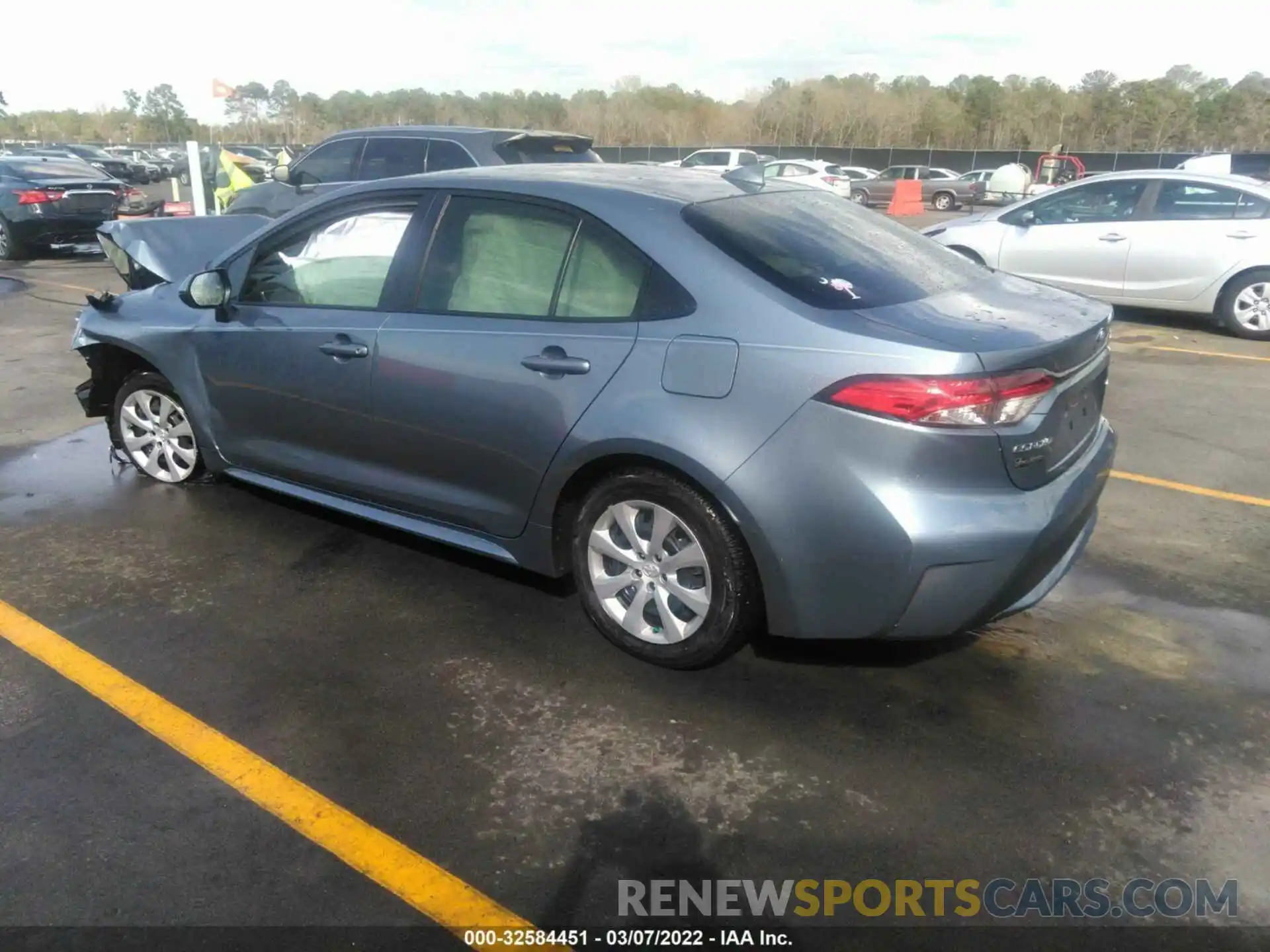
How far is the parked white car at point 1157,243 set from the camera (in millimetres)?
9234

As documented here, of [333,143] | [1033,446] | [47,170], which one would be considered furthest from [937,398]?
[47,170]

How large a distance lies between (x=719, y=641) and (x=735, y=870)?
2.83 feet

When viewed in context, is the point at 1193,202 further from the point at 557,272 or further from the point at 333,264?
the point at 333,264

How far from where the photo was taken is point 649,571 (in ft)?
11.1

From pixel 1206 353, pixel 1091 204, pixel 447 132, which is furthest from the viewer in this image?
pixel 1091 204

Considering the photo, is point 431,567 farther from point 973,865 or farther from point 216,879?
point 973,865

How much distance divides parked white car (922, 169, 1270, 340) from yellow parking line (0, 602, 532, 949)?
A: 304 inches

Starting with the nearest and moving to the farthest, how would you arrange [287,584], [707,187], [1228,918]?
1. [1228,918]
2. [707,187]
3. [287,584]

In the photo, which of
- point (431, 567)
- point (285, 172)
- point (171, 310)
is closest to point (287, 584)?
point (431, 567)

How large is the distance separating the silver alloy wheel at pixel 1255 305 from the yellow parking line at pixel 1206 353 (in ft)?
2.59

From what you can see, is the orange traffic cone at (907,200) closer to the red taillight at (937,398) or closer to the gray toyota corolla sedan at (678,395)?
the gray toyota corolla sedan at (678,395)

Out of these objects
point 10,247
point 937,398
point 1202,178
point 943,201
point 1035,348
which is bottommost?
point 10,247

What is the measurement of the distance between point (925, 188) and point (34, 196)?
25.6m

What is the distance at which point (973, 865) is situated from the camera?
2561mm
